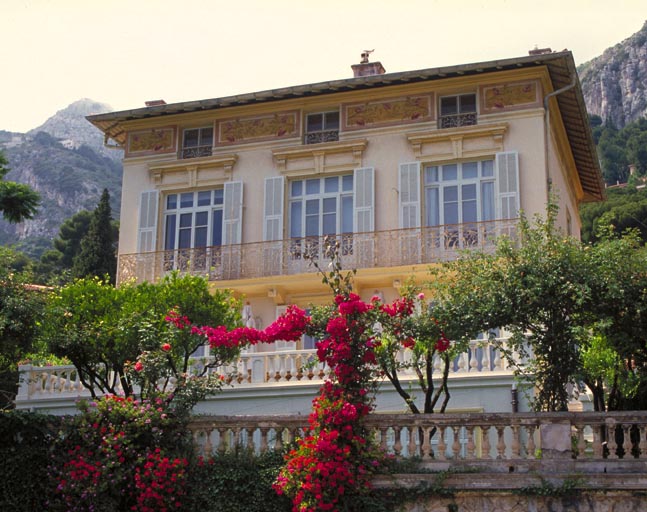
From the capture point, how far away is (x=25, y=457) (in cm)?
1450

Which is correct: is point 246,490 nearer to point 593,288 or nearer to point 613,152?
point 593,288

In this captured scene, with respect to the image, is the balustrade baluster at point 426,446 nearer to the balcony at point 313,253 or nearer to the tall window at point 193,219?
the balcony at point 313,253

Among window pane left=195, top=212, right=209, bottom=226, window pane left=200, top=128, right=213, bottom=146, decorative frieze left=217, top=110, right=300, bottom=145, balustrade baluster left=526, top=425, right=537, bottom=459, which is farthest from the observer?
window pane left=200, top=128, right=213, bottom=146

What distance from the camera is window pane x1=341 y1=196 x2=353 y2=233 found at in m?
23.2

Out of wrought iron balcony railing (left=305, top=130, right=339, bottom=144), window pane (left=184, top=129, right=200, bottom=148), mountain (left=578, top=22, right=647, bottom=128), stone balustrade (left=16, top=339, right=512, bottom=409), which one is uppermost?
mountain (left=578, top=22, right=647, bottom=128)

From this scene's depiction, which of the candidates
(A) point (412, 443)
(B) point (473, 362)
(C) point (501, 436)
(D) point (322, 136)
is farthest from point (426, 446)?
(D) point (322, 136)

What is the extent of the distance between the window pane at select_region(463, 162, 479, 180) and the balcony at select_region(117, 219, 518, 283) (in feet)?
4.21

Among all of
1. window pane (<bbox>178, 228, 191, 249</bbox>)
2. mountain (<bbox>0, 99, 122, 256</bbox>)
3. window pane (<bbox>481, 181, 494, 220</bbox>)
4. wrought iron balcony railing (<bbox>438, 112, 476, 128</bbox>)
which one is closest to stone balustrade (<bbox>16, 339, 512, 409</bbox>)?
window pane (<bbox>481, 181, 494, 220</bbox>)

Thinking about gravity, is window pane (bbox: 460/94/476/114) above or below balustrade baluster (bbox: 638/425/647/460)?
above

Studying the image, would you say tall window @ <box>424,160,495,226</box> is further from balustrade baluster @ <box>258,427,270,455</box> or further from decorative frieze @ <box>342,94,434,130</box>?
balustrade baluster @ <box>258,427,270,455</box>

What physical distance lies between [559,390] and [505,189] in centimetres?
861

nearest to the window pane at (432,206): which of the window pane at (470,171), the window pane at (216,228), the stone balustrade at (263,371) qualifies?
the window pane at (470,171)

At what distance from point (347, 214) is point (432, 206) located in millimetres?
2024

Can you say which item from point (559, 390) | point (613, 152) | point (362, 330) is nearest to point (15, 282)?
point (362, 330)
